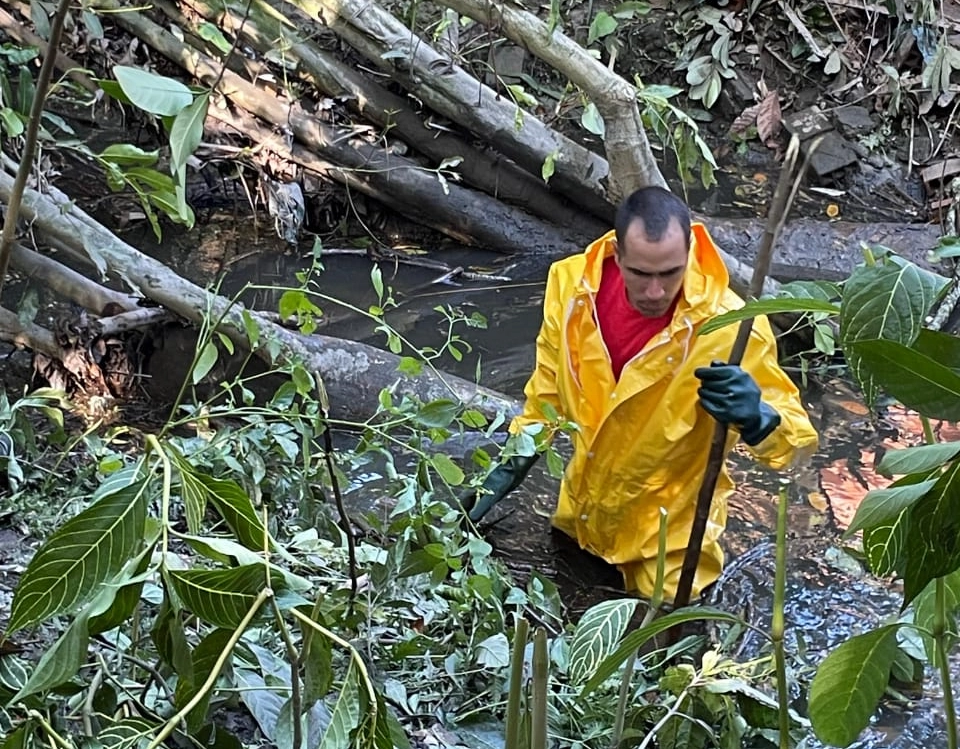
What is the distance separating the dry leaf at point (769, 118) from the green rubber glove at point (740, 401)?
6.33 meters

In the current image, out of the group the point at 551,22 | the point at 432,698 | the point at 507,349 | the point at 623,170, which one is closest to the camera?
the point at 432,698

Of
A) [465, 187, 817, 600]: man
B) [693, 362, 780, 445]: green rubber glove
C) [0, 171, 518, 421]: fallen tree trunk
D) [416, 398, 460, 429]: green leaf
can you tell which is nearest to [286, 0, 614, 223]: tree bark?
[0, 171, 518, 421]: fallen tree trunk

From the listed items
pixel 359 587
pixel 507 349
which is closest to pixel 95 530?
pixel 359 587

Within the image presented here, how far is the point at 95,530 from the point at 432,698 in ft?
4.33

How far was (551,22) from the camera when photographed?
14.3 ft

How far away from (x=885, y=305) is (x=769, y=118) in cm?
862

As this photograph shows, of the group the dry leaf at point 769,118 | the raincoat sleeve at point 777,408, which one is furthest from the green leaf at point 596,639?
the dry leaf at point 769,118

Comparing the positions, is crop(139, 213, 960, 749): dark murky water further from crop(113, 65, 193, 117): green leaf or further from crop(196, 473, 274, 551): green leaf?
crop(113, 65, 193, 117): green leaf

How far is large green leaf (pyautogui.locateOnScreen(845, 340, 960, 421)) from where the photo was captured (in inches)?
28.1

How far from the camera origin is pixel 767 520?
14.6ft

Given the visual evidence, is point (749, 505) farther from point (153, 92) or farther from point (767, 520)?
point (153, 92)

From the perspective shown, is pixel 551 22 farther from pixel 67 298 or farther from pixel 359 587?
pixel 359 587

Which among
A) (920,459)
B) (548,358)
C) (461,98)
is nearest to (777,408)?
(548,358)

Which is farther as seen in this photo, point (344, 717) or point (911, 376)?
point (344, 717)
